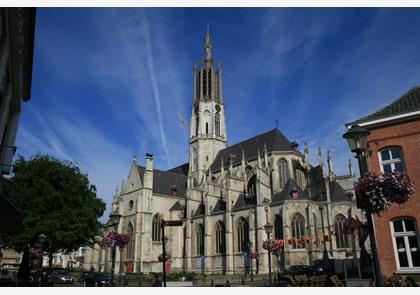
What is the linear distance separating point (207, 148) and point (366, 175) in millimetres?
49967

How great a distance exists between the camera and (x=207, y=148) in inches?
2329

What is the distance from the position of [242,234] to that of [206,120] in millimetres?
26717

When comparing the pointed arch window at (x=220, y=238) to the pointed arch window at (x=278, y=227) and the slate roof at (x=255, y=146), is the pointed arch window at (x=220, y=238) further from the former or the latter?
the slate roof at (x=255, y=146)

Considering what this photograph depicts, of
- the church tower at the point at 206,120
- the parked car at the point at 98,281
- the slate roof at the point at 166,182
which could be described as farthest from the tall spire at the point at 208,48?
the parked car at the point at 98,281

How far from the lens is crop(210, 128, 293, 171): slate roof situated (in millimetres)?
49281

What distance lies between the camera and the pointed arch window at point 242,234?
126 feet

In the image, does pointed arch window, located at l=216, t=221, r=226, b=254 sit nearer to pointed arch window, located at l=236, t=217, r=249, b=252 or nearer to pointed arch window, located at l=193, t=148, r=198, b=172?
pointed arch window, located at l=236, t=217, r=249, b=252

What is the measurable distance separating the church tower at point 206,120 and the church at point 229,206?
0.18m

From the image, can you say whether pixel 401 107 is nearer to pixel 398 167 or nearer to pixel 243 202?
pixel 398 167

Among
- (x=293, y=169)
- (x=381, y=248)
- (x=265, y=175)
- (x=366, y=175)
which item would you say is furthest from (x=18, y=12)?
(x=293, y=169)

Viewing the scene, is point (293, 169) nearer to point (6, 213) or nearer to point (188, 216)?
point (188, 216)

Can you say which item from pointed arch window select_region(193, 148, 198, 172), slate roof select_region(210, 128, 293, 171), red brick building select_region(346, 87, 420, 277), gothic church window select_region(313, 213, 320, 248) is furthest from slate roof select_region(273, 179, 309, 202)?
Result: pointed arch window select_region(193, 148, 198, 172)

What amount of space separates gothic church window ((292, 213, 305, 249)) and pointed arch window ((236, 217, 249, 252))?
221 inches

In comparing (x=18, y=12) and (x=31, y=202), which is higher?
(x=18, y=12)
